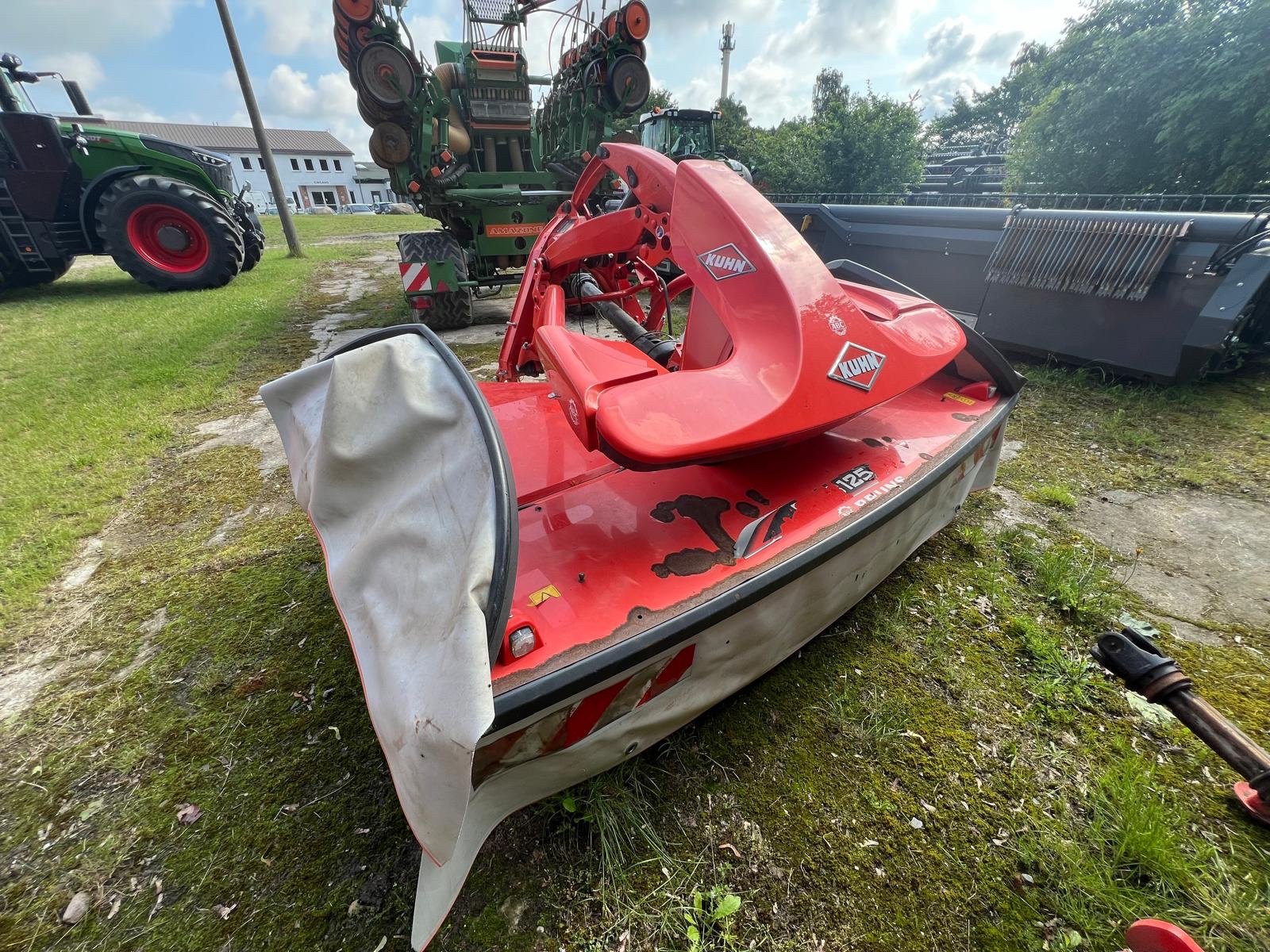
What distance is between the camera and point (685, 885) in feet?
4.50

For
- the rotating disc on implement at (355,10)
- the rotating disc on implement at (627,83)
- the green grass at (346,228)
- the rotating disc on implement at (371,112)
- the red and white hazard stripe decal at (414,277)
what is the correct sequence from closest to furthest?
the rotating disc on implement at (355,10), the rotating disc on implement at (627,83), the rotating disc on implement at (371,112), the red and white hazard stripe decal at (414,277), the green grass at (346,228)

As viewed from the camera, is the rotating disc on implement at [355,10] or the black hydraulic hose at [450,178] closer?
the rotating disc on implement at [355,10]

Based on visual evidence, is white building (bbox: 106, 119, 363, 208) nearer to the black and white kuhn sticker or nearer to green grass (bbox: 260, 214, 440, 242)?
green grass (bbox: 260, 214, 440, 242)

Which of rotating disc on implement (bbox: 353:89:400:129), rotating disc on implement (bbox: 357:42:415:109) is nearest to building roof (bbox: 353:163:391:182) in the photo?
rotating disc on implement (bbox: 353:89:400:129)

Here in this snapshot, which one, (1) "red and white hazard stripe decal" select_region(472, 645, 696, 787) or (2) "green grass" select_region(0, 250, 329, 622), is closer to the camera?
(1) "red and white hazard stripe decal" select_region(472, 645, 696, 787)

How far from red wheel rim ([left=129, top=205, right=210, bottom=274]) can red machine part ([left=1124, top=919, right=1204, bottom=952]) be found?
10.8 metres

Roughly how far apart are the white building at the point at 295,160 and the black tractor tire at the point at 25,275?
55.9m

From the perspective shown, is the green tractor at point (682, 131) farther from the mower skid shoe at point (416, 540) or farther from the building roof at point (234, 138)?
the building roof at point (234, 138)

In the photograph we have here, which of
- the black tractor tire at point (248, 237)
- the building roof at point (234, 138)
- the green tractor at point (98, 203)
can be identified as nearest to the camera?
the green tractor at point (98, 203)

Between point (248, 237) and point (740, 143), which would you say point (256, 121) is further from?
point (740, 143)

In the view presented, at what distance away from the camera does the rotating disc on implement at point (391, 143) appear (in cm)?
520

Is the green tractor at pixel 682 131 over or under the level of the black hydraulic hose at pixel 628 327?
over

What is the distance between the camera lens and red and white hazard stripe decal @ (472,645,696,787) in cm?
117

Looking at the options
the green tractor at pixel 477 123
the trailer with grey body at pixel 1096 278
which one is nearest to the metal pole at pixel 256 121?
the green tractor at pixel 477 123
